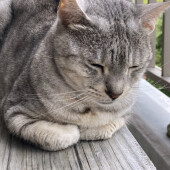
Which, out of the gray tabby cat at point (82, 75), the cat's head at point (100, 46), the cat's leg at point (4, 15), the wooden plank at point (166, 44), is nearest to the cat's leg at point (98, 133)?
the gray tabby cat at point (82, 75)

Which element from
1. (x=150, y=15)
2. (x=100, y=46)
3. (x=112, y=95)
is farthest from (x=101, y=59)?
(x=150, y=15)

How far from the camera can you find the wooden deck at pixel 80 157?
65.0 inches

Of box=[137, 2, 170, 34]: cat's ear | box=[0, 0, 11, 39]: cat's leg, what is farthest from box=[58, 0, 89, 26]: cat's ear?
box=[0, 0, 11, 39]: cat's leg

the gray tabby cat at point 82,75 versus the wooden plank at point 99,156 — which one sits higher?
the gray tabby cat at point 82,75

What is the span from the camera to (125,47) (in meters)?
1.73

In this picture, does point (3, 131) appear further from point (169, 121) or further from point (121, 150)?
point (169, 121)

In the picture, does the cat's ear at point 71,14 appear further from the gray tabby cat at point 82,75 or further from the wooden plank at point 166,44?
the wooden plank at point 166,44

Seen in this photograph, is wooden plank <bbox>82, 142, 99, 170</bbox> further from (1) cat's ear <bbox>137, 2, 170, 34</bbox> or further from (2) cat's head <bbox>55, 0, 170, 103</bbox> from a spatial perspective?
(1) cat's ear <bbox>137, 2, 170, 34</bbox>

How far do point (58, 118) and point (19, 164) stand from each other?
0.33m

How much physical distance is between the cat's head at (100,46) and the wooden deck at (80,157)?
0.89 ft

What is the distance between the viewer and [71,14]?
1698 mm

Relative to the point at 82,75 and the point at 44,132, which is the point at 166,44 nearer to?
the point at 82,75

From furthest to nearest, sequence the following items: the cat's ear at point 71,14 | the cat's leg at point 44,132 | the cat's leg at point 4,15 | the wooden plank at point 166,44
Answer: the wooden plank at point 166,44 → the cat's leg at point 4,15 → the cat's leg at point 44,132 → the cat's ear at point 71,14

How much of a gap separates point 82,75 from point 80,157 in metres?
0.41
